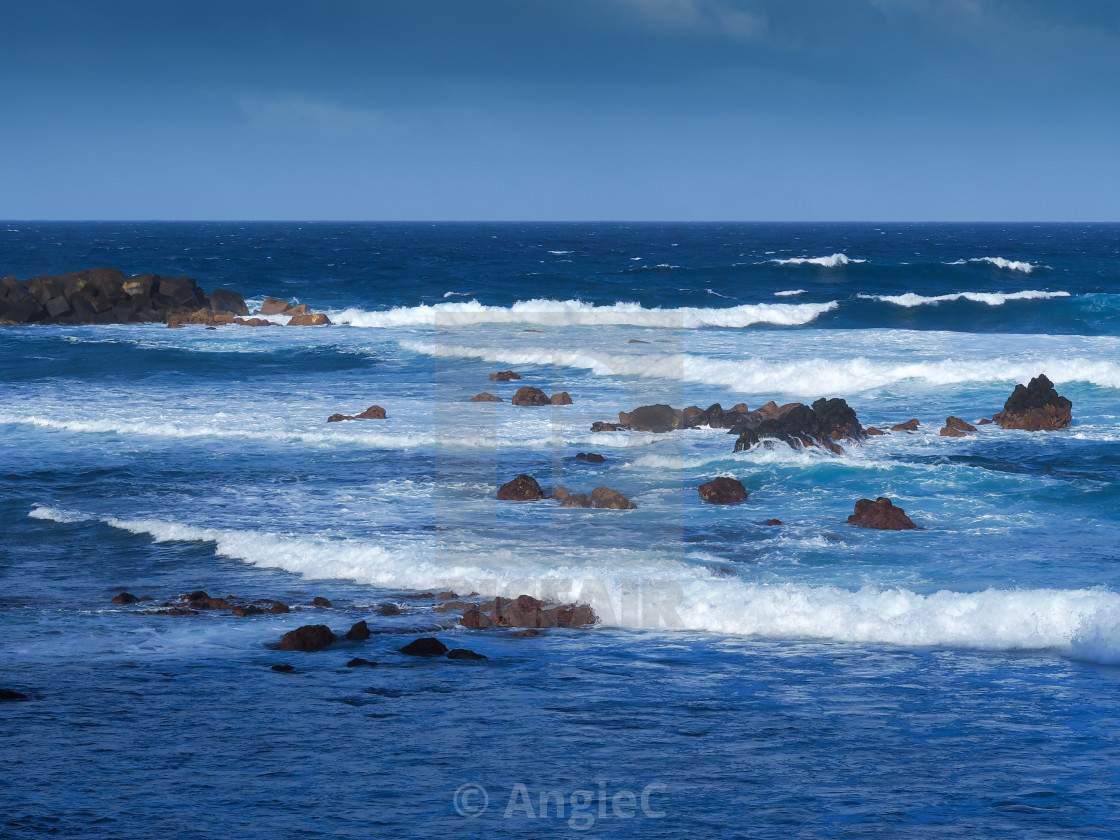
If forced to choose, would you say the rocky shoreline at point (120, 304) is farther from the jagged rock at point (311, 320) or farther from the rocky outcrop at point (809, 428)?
the rocky outcrop at point (809, 428)

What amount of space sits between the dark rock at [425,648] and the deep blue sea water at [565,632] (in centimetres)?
21

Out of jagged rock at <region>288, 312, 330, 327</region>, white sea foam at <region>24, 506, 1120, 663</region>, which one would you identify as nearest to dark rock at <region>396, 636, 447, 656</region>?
white sea foam at <region>24, 506, 1120, 663</region>

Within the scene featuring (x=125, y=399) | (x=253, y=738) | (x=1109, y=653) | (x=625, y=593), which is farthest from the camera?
(x=125, y=399)

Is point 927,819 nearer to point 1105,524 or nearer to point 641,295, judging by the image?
point 1105,524

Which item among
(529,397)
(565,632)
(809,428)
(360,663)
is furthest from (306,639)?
(529,397)

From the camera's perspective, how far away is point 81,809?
7094 mm

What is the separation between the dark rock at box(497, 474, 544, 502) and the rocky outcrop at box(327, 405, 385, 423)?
25.2ft

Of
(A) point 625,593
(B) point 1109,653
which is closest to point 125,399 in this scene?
(A) point 625,593

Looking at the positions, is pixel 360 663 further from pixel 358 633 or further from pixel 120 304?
pixel 120 304

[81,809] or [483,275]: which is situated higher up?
[483,275]

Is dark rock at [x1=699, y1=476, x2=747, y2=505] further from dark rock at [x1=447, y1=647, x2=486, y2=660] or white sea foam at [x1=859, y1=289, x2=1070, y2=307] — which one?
white sea foam at [x1=859, y1=289, x2=1070, y2=307]

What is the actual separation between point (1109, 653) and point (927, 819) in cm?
421

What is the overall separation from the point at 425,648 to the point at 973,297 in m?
54.9

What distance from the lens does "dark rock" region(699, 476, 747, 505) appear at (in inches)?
661
